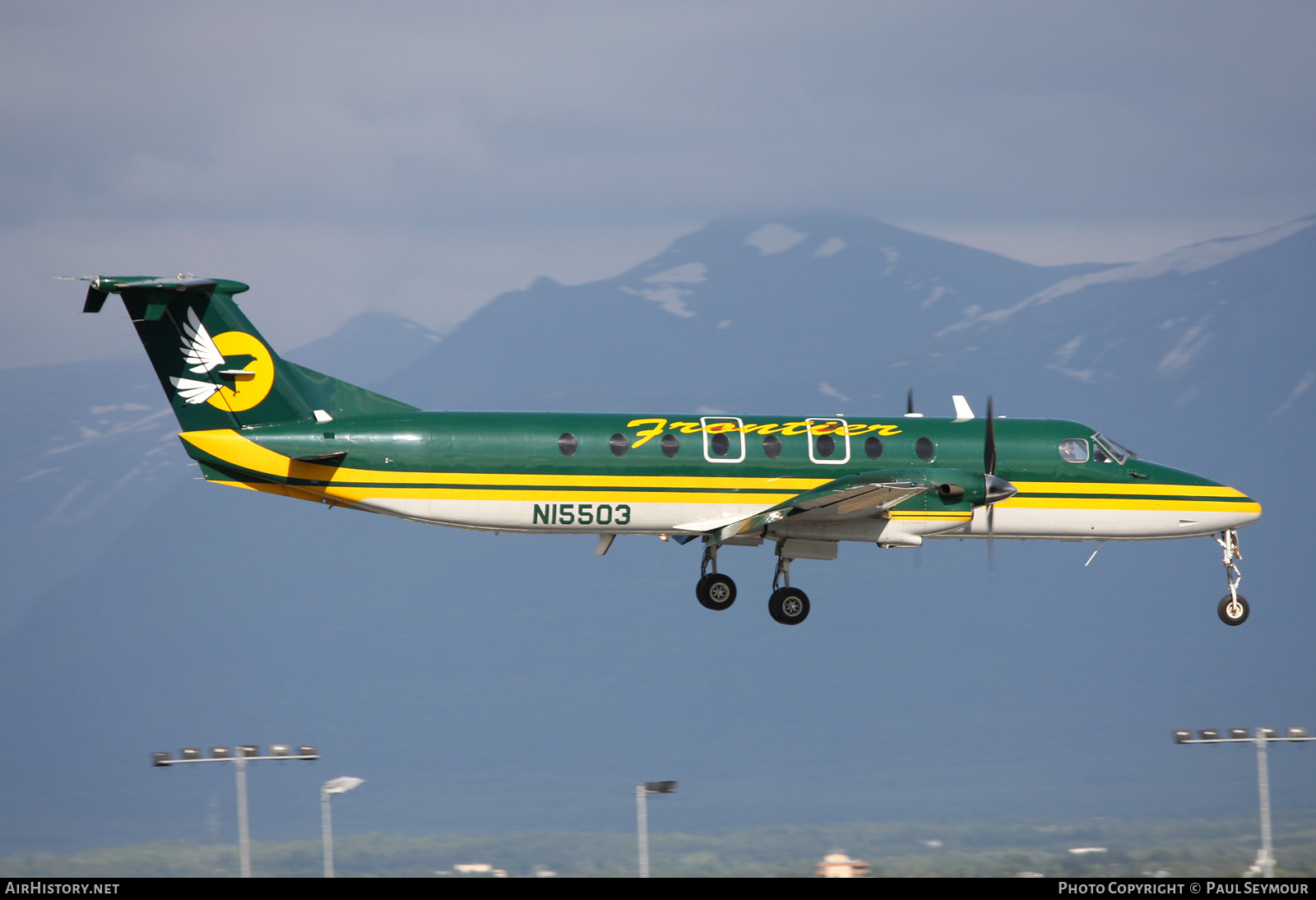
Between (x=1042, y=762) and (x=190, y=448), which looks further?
(x=1042, y=762)

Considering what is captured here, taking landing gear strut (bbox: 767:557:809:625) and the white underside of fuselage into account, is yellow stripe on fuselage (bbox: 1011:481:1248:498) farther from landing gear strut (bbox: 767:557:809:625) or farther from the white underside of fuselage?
landing gear strut (bbox: 767:557:809:625)

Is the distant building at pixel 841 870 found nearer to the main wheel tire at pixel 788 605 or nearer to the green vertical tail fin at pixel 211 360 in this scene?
the main wheel tire at pixel 788 605

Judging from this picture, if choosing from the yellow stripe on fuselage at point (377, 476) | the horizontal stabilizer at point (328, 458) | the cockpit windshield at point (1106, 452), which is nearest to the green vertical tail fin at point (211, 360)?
the yellow stripe on fuselage at point (377, 476)

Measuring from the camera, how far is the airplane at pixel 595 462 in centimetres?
3347

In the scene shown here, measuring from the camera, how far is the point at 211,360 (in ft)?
111

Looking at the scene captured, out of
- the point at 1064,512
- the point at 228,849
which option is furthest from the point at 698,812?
the point at 1064,512

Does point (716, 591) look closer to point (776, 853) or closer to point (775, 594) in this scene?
point (775, 594)

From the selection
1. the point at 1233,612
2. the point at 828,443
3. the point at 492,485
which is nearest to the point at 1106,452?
the point at 1233,612

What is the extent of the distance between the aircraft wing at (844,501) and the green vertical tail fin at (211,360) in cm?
979
